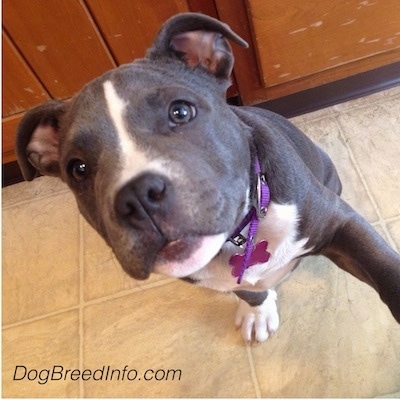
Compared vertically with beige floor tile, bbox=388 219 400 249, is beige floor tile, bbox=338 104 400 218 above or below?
above

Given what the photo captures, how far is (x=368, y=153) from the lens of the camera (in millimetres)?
2588

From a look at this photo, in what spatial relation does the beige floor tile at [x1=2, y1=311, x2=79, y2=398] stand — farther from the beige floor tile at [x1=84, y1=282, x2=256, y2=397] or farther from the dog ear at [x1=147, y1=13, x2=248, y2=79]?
the dog ear at [x1=147, y1=13, x2=248, y2=79]

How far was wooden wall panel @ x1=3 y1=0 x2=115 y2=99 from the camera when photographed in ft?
7.41

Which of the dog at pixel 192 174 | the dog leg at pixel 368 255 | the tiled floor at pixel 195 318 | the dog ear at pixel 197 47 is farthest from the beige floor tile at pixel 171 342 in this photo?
the dog ear at pixel 197 47

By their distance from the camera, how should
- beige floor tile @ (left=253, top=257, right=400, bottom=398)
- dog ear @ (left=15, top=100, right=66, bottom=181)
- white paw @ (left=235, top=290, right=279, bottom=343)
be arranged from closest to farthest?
1. dog ear @ (left=15, top=100, right=66, bottom=181)
2. beige floor tile @ (left=253, top=257, right=400, bottom=398)
3. white paw @ (left=235, top=290, right=279, bottom=343)

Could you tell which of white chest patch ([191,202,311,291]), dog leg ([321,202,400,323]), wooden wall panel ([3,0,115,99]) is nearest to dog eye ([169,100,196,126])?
white chest patch ([191,202,311,291])

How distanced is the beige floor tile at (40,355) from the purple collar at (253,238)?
3.96 ft

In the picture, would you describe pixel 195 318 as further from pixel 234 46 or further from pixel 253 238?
pixel 234 46

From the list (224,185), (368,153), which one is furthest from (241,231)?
(368,153)

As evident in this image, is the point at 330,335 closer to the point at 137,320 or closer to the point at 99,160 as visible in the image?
the point at 137,320

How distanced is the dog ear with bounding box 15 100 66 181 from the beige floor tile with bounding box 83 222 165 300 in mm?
938

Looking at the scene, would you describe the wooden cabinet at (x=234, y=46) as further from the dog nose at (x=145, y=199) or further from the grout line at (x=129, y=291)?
the dog nose at (x=145, y=199)

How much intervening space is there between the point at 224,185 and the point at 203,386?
1.26m

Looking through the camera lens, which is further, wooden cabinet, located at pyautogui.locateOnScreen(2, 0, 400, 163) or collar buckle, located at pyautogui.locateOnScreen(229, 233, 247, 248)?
wooden cabinet, located at pyautogui.locateOnScreen(2, 0, 400, 163)
